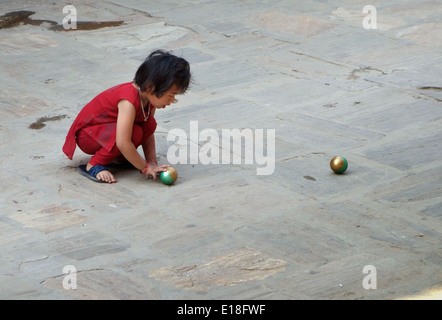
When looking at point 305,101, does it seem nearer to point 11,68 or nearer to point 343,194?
point 343,194

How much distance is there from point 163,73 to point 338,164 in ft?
3.35

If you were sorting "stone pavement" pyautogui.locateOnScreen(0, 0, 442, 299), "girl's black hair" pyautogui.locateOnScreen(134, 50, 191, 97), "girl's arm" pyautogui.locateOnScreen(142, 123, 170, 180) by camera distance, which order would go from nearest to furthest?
1. "stone pavement" pyautogui.locateOnScreen(0, 0, 442, 299)
2. "girl's black hair" pyautogui.locateOnScreen(134, 50, 191, 97)
3. "girl's arm" pyautogui.locateOnScreen(142, 123, 170, 180)

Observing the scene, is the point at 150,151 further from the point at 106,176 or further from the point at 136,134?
the point at 106,176

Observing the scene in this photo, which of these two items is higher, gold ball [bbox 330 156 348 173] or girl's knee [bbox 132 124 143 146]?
girl's knee [bbox 132 124 143 146]

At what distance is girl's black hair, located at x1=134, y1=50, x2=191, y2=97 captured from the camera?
3.66 m

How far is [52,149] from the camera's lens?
14.1 ft

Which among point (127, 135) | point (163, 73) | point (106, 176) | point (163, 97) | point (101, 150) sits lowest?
point (106, 176)

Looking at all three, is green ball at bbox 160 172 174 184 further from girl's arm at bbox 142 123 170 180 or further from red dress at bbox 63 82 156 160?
red dress at bbox 63 82 156 160

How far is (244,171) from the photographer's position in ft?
13.1

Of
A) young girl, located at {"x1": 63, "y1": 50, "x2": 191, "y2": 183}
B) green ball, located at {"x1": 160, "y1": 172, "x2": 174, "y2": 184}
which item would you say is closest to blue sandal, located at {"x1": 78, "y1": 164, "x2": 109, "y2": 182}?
young girl, located at {"x1": 63, "y1": 50, "x2": 191, "y2": 183}

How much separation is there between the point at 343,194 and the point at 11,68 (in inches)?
127

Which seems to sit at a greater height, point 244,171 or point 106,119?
point 106,119

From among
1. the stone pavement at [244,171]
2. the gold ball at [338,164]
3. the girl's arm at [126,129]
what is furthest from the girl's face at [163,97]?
the gold ball at [338,164]

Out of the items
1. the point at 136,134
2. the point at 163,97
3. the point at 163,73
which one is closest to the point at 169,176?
the point at 136,134
